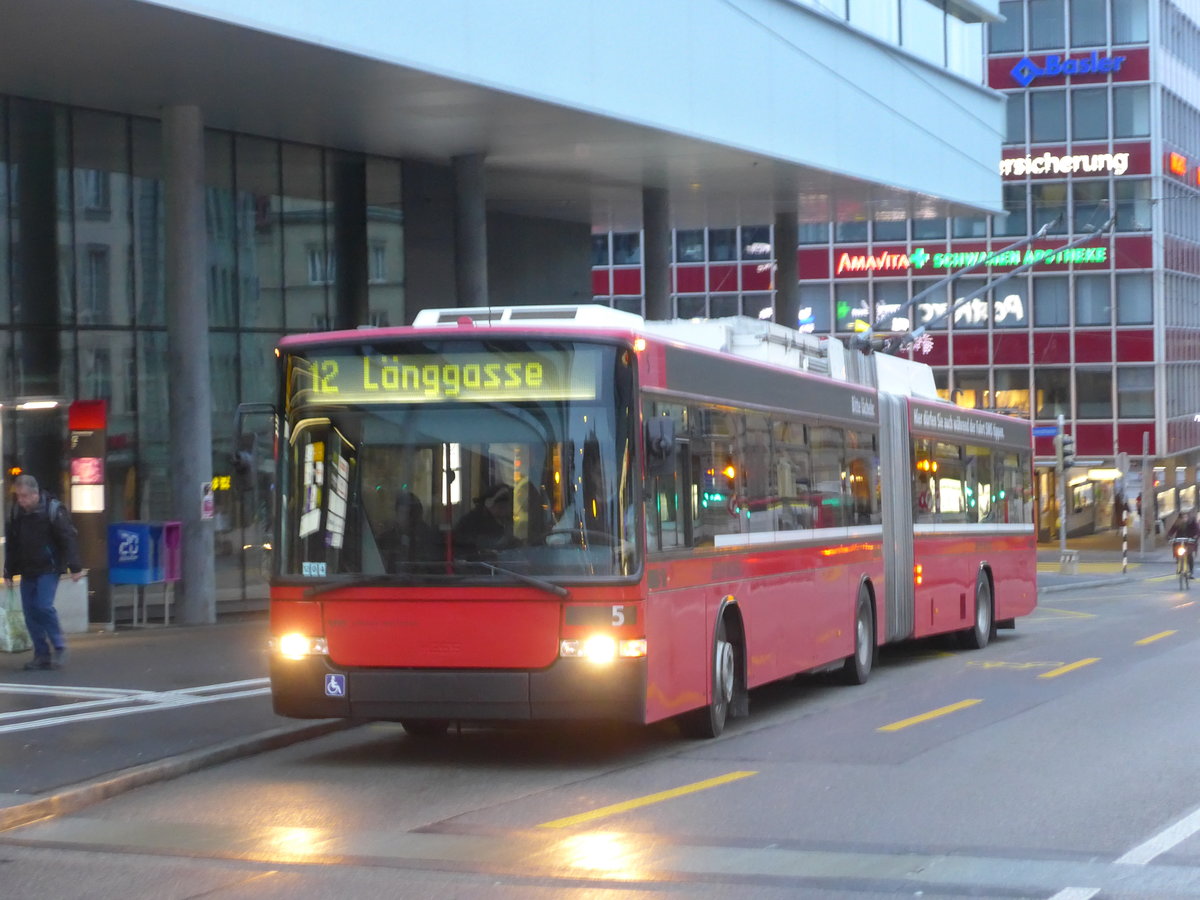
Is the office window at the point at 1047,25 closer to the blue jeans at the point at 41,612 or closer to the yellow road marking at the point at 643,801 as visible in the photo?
the blue jeans at the point at 41,612

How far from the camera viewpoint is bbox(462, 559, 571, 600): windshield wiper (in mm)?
11383

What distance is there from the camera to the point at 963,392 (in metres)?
70.1

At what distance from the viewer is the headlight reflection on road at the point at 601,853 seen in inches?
327

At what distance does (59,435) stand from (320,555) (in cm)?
1434

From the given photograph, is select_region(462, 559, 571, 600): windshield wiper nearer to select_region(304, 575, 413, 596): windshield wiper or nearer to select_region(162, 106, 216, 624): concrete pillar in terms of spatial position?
select_region(304, 575, 413, 596): windshield wiper

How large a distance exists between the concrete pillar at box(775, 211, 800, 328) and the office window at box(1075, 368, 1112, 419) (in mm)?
33835

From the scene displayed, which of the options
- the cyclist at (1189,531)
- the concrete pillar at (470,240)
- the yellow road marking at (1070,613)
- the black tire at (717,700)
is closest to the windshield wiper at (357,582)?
the black tire at (717,700)

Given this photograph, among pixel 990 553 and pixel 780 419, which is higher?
pixel 780 419

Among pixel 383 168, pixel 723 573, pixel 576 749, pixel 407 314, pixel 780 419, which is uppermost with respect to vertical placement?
pixel 383 168

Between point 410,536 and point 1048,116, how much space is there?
60808 millimetres

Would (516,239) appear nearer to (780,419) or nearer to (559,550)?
(780,419)

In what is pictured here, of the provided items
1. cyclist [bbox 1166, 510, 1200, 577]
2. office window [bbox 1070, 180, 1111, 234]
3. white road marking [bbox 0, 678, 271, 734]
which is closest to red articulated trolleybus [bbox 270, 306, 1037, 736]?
white road marking [bbox 0, 678, 271, 734]

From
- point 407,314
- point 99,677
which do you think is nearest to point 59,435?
point 407,314

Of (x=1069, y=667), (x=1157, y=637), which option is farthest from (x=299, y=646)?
(x=1157, y=637)
